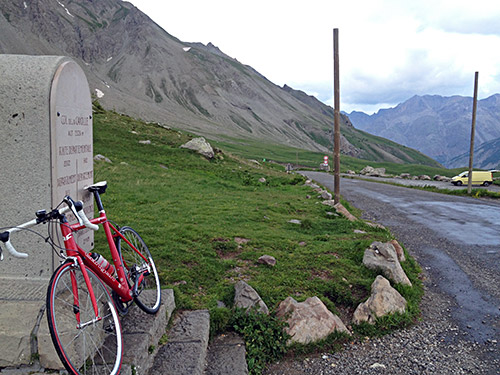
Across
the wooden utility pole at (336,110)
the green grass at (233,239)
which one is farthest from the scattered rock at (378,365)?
the wooden utility pole at (336,110)

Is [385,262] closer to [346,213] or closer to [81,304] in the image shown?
[81,304]

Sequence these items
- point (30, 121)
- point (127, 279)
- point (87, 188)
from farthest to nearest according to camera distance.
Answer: point (87, 188), point (127, 279), point (30, 121)

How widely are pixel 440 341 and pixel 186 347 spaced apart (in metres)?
4.44

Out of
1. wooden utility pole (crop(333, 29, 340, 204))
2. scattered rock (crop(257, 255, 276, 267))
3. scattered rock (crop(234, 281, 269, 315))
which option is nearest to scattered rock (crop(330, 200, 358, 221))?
wooden utility pole (crop(333, 29, 340, 204))

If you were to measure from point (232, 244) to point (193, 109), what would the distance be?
172m

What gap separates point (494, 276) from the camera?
1033 centimetres

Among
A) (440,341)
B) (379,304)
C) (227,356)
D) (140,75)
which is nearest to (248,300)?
(227,356)

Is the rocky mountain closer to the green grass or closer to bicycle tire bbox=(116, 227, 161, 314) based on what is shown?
the green grass

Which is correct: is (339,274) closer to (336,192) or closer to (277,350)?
(277,350)

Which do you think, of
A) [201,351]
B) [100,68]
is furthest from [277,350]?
[100,68]

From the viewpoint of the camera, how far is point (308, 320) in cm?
664

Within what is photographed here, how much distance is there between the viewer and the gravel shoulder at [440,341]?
6062 millimetres

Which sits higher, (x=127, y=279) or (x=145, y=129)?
(x=145, y=129)

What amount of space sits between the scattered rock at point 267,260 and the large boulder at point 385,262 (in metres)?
2.19
